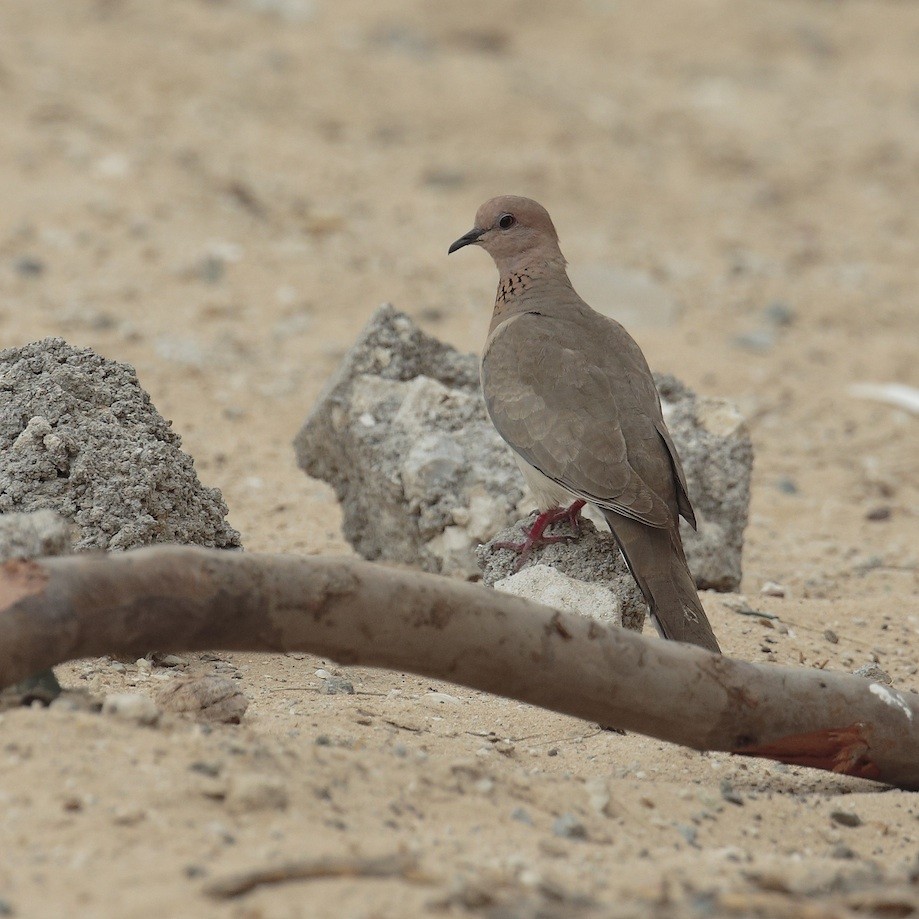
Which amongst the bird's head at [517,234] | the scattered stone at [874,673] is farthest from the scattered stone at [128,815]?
the bird's head at [517,234]

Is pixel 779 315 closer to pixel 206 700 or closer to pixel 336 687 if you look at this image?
pixel 336 687

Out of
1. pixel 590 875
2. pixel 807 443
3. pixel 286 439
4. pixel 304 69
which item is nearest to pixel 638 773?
pixel 590 875

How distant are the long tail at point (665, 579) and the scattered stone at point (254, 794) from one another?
1688mm

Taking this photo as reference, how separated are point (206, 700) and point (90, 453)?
3.51ft

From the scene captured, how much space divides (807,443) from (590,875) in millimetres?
5825

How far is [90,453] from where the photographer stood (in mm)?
4316

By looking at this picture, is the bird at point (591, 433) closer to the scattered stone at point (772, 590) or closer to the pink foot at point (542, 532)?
the pink foot at point (542, 532)

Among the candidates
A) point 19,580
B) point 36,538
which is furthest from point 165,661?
point 19,580

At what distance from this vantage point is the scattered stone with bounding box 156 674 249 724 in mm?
3547

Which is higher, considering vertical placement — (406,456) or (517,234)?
(517,234)

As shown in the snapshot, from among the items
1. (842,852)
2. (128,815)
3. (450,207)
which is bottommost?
(842,852)

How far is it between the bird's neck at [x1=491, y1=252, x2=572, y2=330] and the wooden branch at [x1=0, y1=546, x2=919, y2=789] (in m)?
2.37

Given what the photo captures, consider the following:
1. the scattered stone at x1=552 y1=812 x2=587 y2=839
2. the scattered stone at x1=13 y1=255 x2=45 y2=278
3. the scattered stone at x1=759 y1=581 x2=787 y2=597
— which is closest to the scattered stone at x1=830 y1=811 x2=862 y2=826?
the scattered stone at x1=552 y1=812 x2=587 y2=839

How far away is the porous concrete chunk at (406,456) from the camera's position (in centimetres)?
535
